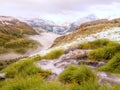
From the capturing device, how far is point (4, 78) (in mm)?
20094

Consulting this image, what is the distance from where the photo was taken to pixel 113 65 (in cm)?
1816

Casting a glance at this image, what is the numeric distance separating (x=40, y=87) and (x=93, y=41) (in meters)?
13.7

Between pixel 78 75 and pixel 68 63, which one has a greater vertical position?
pixel 78 75

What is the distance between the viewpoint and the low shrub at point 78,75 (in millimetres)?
14297

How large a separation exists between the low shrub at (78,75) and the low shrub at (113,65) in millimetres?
3377

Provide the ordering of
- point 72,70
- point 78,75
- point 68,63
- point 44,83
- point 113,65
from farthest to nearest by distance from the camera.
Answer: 1. point 68,63
2. point 113,65
3. point 72,70
4. point 78,75
5. point 44,83

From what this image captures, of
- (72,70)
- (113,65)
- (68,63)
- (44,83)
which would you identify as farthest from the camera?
(68,63)

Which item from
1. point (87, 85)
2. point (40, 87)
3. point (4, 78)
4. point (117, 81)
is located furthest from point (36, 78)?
point (4, 78)

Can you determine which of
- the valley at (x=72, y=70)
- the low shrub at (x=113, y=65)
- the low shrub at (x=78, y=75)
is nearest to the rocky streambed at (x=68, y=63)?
the valley at (x=72, y=70)

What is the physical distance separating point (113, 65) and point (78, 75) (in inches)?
168

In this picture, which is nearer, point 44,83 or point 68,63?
point 44,83

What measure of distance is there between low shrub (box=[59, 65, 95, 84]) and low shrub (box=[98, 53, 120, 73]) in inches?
133

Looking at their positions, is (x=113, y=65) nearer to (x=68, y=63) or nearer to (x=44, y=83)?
(x=68, y=63)

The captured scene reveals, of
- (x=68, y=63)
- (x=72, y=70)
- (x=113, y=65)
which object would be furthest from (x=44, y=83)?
(x=68, y=63)
